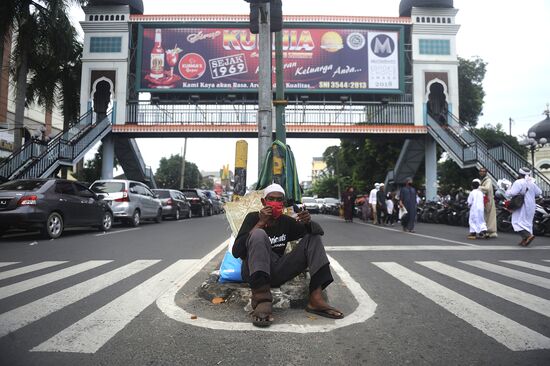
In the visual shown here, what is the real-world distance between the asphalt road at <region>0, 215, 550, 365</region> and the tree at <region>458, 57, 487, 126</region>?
3171cm

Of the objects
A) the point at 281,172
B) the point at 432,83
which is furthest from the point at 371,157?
the point at 281,172

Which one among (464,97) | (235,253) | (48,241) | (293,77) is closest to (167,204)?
(48,241)

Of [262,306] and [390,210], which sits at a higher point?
[390,210]

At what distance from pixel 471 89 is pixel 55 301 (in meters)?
37.8

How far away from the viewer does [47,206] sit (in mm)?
9703

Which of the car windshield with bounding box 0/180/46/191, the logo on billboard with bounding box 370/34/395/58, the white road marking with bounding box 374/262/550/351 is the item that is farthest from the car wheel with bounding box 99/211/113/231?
the logo on billboard with bounding box 370/34/395/58

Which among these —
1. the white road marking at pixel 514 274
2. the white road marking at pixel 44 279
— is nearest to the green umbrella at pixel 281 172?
the white road marking at pixel 44 279

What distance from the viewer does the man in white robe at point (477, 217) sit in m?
10.9

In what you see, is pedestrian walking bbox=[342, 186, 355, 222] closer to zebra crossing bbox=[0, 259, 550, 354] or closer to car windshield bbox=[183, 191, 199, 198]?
car windshield bbox=[183, 191, 199, 198]

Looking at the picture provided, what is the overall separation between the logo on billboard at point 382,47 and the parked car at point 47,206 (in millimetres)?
20290

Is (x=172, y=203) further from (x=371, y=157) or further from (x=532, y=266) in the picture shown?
(x=371, y=157)

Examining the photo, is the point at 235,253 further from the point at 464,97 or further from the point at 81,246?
the point at 464,97

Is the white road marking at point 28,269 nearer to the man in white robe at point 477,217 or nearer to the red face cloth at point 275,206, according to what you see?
the red face cloth at point 275,206

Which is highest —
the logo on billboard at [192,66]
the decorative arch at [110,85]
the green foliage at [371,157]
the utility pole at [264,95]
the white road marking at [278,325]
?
the logo on billboard at [192,66]
